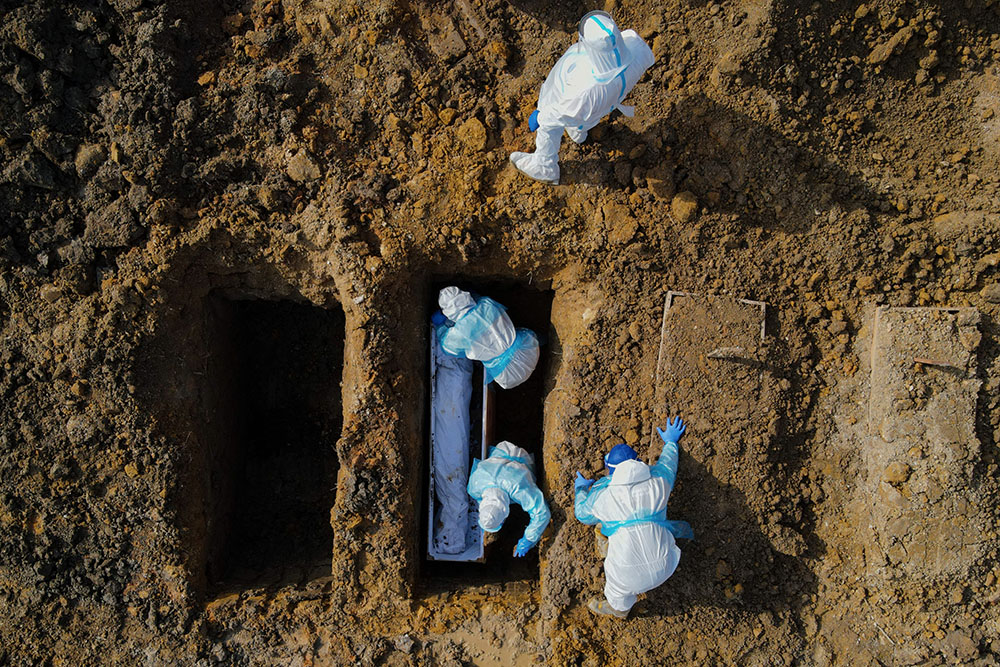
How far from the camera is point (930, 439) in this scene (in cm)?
355

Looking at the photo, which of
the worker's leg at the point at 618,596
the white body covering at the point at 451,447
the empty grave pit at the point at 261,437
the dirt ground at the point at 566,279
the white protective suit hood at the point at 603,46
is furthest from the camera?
the white body covering at the point at 451,447

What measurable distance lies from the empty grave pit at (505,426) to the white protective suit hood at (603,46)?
54.8 inches

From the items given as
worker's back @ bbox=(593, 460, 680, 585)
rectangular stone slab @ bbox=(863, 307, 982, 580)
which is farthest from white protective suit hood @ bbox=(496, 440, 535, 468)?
rectangular stone slab @ bbox=(863, 307, 982, 580)

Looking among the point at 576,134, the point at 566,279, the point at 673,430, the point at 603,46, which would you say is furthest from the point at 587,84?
the point at 673,430

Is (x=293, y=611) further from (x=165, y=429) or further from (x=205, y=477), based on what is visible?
(x=165, y=429)

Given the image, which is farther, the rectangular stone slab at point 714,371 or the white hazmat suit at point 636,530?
the rectangular stone slab at point 714,371

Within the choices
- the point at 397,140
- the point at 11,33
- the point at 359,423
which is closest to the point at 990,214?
the point at 397,140

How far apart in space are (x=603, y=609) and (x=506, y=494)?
2.80 feet

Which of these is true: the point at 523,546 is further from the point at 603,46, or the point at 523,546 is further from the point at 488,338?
the point at 603,46

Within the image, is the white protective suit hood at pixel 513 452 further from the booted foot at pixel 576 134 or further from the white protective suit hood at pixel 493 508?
the booted foot at pixel 576 134

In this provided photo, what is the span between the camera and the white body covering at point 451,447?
4.02m

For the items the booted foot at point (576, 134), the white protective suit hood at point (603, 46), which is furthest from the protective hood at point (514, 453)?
the white protective suit hood at point (603, 46)

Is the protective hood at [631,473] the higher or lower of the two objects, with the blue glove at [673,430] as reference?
lower

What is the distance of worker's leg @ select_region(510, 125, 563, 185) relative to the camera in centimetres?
334
